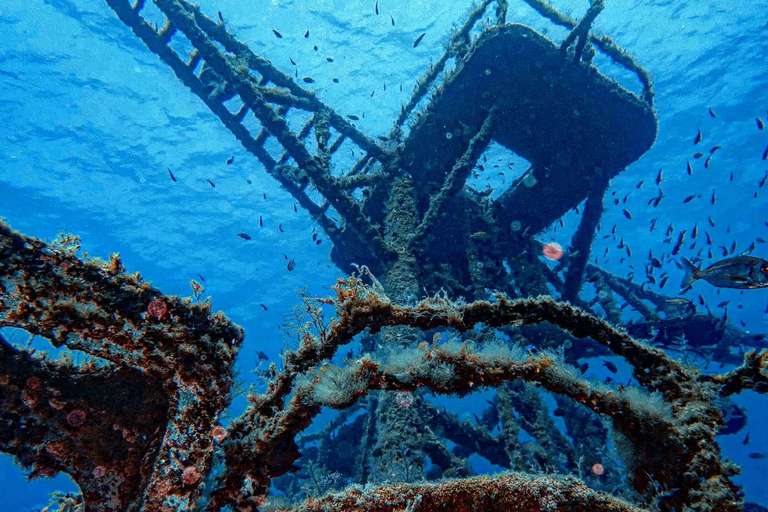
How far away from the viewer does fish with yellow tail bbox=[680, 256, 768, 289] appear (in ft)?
15.1

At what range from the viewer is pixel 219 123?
26969 mm

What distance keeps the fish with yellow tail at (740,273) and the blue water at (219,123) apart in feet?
50.7

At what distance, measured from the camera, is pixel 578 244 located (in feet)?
32.5

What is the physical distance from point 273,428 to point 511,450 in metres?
5.02

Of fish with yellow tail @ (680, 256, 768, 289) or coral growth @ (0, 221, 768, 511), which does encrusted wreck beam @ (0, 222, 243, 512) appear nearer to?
coral growth @ (0, 221, 768, 511)

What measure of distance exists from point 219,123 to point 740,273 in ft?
97.1

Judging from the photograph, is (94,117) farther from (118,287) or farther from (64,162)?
(118,287)

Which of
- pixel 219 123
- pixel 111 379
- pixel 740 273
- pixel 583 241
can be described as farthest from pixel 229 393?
pixel 219 123

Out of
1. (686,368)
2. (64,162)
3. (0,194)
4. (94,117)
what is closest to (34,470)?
(686,368)

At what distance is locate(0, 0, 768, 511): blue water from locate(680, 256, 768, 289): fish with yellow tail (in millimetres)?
15459

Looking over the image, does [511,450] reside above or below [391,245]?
below

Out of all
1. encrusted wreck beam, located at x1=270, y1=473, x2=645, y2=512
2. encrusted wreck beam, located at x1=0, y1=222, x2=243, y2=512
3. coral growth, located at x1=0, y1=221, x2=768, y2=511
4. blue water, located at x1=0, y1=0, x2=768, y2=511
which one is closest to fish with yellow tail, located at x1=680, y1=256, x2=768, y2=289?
coral growth, located at x1=0, y1=221, x2=768, y2=511

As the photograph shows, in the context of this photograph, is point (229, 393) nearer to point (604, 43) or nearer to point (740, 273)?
point (740, 273)

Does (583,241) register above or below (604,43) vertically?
below
